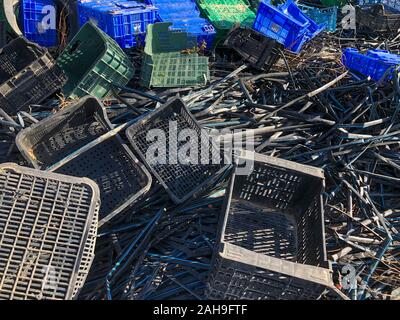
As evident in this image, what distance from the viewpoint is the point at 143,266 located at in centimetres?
336

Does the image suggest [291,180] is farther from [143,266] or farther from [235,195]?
[143,266]

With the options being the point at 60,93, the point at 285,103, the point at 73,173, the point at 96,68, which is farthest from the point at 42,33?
the point at 285,103

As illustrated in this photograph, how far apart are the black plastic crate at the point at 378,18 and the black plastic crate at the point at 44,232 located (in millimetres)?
5115

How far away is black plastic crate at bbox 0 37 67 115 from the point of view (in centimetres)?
433

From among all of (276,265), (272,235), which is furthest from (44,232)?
(272,235)

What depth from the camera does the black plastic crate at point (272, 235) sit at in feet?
8.43

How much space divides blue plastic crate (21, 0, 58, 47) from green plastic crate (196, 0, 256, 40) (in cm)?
198

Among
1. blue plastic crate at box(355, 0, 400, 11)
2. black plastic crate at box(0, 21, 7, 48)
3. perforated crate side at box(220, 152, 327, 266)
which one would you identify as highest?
blue plastic crate at box(355, 0, 400, 11)

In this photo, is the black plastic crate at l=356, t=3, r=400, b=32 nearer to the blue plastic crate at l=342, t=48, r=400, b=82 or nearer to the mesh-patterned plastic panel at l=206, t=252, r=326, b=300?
the blue plastic crate at l=342, t=48, r=400, b=82

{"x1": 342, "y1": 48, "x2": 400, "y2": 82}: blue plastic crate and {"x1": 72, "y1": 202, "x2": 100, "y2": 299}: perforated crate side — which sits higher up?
{"x1": 342, "y1": 48, "x2": 400, "y2": 82}: blue plastic crate

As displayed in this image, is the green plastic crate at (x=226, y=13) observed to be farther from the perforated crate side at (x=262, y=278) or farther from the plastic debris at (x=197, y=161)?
the perforated crate side at (x=262, y=278)

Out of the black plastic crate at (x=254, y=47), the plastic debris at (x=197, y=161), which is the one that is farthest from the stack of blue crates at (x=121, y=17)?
the black plastic crate at (x=254, y=47)

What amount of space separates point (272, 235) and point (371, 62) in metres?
2.58

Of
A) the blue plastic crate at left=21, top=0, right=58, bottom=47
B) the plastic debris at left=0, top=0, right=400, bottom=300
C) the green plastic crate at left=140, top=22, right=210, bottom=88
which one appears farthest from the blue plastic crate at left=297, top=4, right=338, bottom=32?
the blue plastic crate at left=21, top=0, right=58, bottom=47
